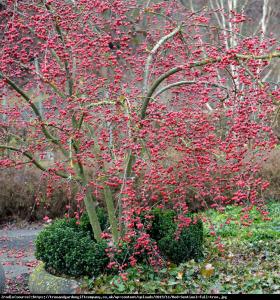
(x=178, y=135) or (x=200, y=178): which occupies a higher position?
(x=178, y=135)

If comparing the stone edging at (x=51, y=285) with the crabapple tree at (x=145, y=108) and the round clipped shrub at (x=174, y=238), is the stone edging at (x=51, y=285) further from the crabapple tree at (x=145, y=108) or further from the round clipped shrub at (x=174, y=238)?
the round clipped shrub at (x=174, y=238)

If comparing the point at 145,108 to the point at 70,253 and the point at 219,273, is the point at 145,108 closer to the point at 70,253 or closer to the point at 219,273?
the point at 70,253

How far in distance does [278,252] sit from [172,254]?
189 centimetres

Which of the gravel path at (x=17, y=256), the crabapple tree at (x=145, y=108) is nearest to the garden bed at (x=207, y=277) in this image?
the crabapple tree at (x=145, y=108)

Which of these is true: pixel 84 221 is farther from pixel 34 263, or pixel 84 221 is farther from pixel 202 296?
pixel 202 296

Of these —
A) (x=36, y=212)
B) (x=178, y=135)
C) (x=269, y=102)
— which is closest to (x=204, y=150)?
(x=178, y=135)

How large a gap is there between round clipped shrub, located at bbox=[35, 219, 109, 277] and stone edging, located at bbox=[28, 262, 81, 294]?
6.4 inches

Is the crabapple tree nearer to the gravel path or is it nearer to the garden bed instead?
the garden bed

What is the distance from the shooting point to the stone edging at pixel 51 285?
229 inches

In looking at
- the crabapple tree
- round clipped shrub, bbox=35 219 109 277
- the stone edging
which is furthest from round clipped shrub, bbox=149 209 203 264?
the stone edging

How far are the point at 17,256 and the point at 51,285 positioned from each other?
4.42 ft

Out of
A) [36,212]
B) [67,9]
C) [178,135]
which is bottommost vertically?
[36,212]

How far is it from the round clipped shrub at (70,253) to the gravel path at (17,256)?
17.4 inches

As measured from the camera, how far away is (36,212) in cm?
1198
